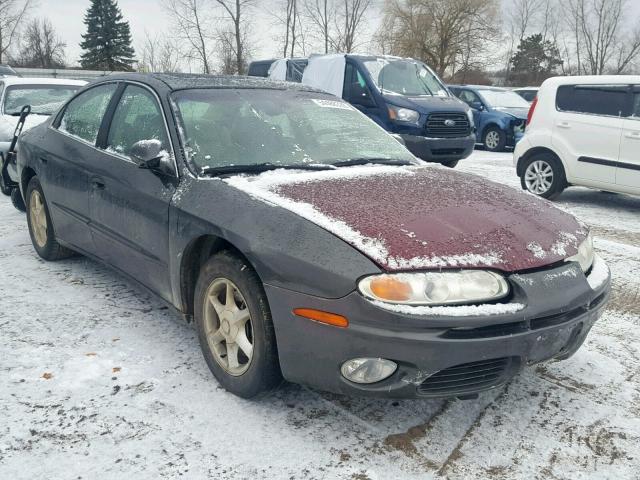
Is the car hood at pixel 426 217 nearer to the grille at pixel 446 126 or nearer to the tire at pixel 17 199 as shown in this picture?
the tire at pixel 17 199

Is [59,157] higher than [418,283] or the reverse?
higher

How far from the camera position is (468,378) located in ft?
7.40

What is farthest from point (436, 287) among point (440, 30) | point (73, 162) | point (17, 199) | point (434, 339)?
point (440, 30)

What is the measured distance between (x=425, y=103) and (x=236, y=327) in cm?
738

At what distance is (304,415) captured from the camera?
256cm

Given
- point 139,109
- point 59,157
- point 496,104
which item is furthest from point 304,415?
point 496,104

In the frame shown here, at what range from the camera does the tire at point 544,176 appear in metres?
7.58

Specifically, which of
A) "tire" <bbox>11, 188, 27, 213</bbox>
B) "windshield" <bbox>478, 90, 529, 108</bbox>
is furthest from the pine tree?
"tire" <bbox>11, 188, 27, 213</bbox>

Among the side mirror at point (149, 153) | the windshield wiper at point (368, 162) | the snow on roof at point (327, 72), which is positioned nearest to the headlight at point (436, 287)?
the windshield wiper at point (368, 162)

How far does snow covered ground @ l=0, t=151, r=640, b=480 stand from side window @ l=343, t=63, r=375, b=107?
672cm

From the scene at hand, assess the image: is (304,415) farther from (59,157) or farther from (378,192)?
(59,157)

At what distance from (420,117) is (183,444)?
7.53m

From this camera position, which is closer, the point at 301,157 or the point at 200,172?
the point at 200,172

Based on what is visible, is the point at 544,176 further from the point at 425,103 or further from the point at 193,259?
the point at 193,259
